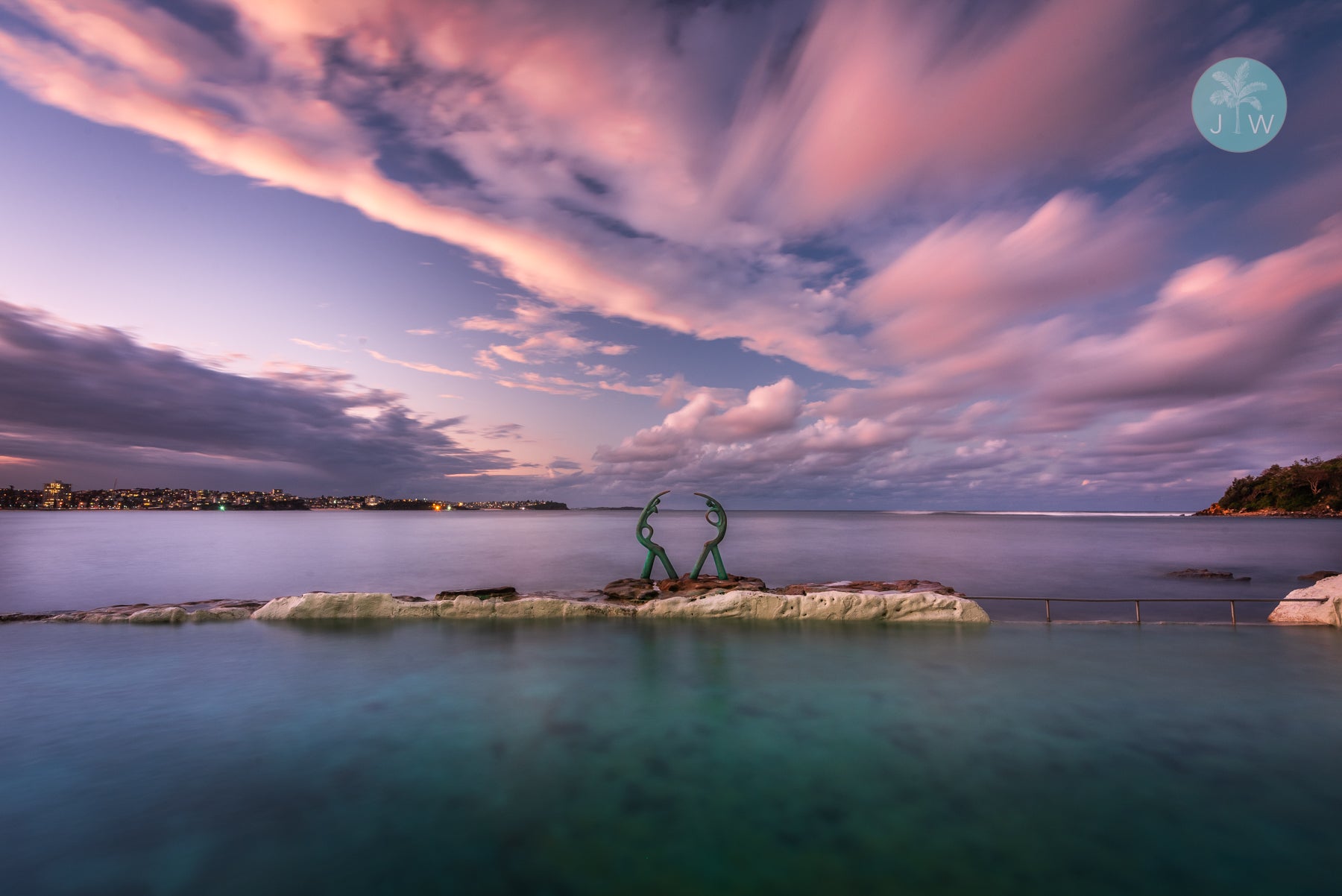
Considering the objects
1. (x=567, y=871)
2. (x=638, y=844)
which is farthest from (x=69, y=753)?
(x=638, y=844)

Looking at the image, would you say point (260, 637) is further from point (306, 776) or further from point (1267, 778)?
point (1267, 778)

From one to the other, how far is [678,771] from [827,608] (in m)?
12.6

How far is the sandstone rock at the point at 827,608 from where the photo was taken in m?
19.5

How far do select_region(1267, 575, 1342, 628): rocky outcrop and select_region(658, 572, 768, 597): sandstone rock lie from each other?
59.9 feet

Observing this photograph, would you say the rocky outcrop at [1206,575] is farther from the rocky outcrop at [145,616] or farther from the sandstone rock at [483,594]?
the rocky outcrop at [145,616]

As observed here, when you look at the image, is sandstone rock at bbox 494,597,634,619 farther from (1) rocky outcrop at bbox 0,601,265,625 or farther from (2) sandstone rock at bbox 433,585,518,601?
(1) rocky outcrop at bbox 0,601,265,625

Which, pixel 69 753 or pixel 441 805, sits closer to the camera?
pixel 441 805

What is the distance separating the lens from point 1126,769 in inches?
344

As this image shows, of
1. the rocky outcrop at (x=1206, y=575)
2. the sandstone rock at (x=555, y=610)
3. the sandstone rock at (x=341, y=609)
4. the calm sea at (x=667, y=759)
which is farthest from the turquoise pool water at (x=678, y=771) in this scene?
the rocky outcrop at (x=1206, y=575)

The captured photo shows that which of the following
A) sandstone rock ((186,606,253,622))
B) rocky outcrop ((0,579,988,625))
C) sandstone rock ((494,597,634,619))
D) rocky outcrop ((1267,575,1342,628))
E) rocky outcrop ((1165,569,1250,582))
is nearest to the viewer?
rocky outcrop ((1267,575,1342,628))

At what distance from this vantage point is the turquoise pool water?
648cm

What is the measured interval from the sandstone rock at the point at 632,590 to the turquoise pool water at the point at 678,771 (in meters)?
7.50

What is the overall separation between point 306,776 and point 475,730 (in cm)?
286

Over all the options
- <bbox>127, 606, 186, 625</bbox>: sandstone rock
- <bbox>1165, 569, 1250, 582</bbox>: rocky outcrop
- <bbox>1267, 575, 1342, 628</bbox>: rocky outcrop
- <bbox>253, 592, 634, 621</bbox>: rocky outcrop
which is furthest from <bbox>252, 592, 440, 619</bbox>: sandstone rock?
<bbox>1165, 569, 1250, 582</bbox>: rocky outcrop
